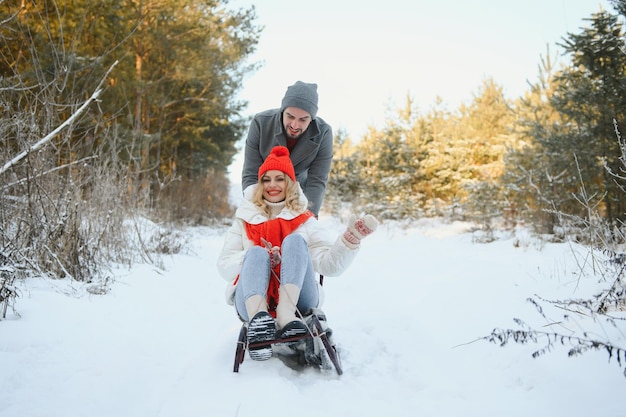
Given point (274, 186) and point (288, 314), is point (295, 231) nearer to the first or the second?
point (274, 186)

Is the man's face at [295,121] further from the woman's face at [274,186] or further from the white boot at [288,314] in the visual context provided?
the white boot at [288,314]

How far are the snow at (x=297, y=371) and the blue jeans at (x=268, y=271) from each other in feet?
1.15

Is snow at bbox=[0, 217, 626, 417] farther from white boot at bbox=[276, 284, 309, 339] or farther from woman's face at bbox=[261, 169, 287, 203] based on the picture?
woman's face at bbox=[261, 169, 287, 203]

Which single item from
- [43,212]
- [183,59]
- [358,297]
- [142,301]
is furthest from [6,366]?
[183,59]

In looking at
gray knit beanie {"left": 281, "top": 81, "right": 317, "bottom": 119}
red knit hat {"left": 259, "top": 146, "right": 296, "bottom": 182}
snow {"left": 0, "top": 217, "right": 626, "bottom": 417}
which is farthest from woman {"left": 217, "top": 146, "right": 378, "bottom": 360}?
gray knit beanie {"left": 281, "top": 81, "right": 317, "bottom": 119}

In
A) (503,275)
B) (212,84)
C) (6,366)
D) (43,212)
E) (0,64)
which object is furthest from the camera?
(212,84)

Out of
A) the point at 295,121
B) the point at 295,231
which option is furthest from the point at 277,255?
the point at 295,121

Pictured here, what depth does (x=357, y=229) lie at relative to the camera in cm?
200

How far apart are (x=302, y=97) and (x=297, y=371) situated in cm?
171

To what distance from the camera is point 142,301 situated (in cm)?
293

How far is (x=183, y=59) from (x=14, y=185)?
881 centimetres

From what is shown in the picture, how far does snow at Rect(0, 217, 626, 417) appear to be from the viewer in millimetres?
1552

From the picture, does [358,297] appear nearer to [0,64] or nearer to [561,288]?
[561,288]

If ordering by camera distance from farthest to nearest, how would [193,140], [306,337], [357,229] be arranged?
1. [193,140]
2. [357,229]
3. [306,337]
